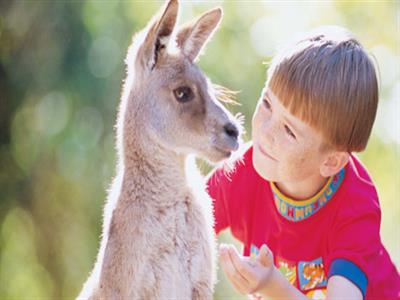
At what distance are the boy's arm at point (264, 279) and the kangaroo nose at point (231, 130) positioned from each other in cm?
36

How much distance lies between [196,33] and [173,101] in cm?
29

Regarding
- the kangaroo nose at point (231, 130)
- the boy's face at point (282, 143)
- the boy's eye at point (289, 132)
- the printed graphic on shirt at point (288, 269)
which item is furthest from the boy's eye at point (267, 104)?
the printed graphic on shirt at point (288, 269)

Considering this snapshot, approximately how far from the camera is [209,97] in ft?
8.75

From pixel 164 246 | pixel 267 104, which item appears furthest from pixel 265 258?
pixel 267 104

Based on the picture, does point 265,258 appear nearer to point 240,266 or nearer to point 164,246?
point 240,266

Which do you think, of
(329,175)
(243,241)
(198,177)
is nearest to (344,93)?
(329,175)

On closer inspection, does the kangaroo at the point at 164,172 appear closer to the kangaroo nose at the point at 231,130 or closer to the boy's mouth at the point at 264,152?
the kangaroo nose at the point at 231,130

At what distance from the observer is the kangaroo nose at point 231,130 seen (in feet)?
8.48

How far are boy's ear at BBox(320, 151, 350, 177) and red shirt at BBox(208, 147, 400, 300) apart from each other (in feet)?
0.32

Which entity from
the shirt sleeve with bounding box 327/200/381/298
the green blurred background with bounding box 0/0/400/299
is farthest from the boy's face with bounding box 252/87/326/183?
the green blurred background with bounding box 0/0/400/299

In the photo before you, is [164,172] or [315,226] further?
[315,226]

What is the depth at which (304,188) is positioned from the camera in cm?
293

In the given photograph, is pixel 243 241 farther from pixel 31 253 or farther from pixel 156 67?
pixel 31 253

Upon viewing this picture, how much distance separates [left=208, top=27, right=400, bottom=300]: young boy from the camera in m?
2.67
